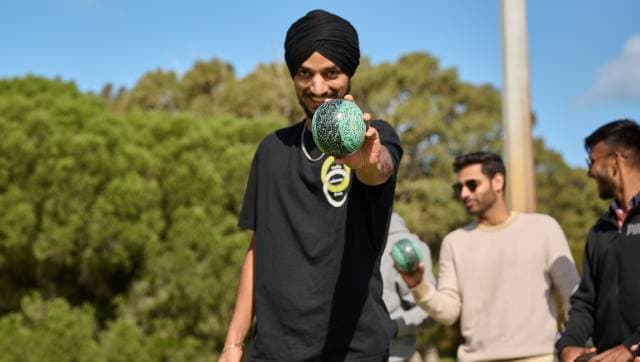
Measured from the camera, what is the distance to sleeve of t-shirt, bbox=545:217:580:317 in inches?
217

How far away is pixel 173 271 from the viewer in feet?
57.7

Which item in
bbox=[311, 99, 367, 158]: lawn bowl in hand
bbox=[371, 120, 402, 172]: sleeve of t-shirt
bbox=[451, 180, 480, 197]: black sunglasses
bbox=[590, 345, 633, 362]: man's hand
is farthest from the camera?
bbox=[451, 180, 480, 197]: black sunglasses

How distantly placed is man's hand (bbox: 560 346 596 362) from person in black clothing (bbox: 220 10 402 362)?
179 centimetres

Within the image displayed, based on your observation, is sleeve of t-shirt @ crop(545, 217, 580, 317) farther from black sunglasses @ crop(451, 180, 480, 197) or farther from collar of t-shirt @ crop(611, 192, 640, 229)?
collar of t-shirt @ crop(611, 192, 640, 229)

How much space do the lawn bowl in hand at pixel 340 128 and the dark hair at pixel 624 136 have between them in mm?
2551

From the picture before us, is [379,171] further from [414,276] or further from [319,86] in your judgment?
[414,276]

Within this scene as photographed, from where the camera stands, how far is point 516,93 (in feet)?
24.2

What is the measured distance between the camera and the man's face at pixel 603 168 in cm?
474

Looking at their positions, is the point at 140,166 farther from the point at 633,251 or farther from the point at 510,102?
the point at 633,251

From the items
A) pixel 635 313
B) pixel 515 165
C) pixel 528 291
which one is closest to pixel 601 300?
pixel 635 313

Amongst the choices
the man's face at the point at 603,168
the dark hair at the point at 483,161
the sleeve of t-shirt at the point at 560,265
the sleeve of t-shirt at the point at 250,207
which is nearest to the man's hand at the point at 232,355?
the sleeve of t-shirt at the point at 250,207

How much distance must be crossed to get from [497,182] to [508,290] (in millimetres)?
951

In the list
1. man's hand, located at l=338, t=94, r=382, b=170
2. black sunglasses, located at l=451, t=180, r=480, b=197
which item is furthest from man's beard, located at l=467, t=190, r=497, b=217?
man's hand, located at l=338, t=94, r=382, b=170

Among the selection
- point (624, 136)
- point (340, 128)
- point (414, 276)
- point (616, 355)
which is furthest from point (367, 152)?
point (414, 276)
